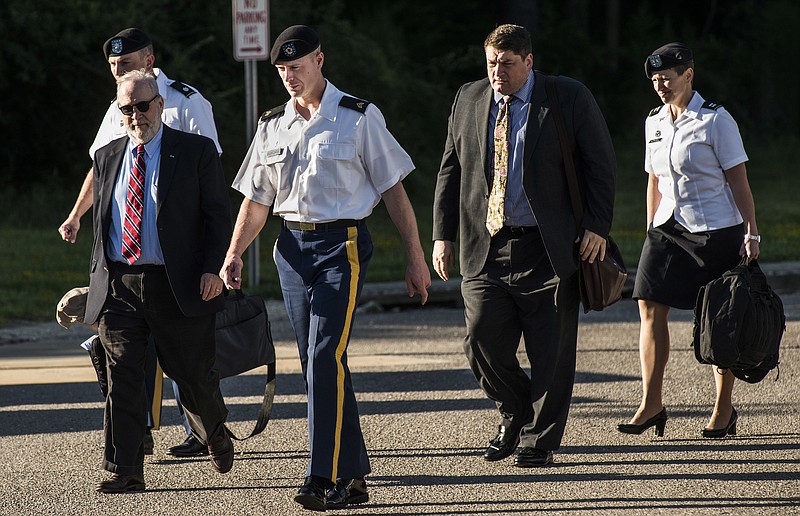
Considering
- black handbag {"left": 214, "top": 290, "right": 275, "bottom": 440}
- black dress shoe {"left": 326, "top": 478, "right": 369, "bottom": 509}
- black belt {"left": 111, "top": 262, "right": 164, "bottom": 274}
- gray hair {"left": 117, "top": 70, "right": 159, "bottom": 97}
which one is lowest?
black dress shoe {"left": 326, "top": 478, "right": 369, "bottom": 509}

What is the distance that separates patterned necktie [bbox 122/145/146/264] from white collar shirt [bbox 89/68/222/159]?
0.78 metres

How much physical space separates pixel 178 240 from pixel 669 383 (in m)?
3.58

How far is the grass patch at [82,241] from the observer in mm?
11305

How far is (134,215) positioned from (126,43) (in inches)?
42.8

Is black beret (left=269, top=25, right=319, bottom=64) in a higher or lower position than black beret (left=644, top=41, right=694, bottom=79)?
higher

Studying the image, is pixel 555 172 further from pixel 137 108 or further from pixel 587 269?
pixel 137 108

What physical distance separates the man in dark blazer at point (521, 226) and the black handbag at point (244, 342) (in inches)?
34.8

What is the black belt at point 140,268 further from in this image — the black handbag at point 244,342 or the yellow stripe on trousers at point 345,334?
the yellow stripe on trousers at point 345,334

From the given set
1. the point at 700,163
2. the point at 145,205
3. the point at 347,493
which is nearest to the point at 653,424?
the point at 700,163

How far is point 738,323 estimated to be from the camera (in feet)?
19.7

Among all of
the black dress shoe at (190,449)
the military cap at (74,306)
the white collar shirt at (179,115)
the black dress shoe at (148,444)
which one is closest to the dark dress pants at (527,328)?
the black dress shoe at (190,449)

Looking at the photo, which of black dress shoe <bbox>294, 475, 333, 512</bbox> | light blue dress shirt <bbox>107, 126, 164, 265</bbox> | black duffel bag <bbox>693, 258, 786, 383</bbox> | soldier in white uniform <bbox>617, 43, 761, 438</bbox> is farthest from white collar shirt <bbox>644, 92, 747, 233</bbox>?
light blue dress shirt <bbox>107, 126, 164, 265</bbox>

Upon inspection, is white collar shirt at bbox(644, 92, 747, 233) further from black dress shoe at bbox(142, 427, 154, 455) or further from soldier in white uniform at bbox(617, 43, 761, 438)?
black dress shoe at bbox(142, 427, 154, 455)

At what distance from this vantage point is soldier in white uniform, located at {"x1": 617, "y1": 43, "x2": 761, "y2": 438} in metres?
6.27
